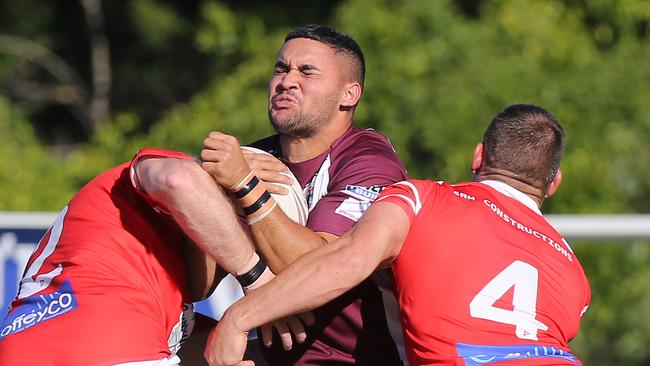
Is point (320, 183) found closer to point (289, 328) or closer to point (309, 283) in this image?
point (289, 328)

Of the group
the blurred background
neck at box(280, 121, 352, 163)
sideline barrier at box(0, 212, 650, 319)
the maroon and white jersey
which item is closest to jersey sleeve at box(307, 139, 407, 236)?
the maroon and white jersey

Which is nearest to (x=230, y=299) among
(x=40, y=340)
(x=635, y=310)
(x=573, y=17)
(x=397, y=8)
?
(x=40, y=340)

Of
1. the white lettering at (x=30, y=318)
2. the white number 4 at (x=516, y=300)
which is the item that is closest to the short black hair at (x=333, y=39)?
the white number 4 at (x=516, y=300)

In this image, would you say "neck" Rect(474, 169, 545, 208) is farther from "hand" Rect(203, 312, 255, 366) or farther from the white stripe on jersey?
"hand" Rect(203, 312, 255, 366)

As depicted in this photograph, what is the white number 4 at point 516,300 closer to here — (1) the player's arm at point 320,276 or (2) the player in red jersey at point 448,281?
(2) the player in red jersey at point 448,281

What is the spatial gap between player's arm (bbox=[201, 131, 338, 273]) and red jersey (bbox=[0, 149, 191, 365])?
16cm

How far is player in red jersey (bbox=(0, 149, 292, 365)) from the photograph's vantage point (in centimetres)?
378

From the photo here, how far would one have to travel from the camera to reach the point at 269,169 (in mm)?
4234

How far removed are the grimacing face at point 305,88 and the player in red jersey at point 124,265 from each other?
2.21ft

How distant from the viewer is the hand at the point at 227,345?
12.5 feet

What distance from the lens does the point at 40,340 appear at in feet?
12.6

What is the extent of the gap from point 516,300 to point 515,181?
494 mm

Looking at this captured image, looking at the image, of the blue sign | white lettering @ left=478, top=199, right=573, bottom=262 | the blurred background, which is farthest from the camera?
the blurred background

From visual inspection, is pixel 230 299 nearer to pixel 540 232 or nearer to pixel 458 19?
pixel 540 232
